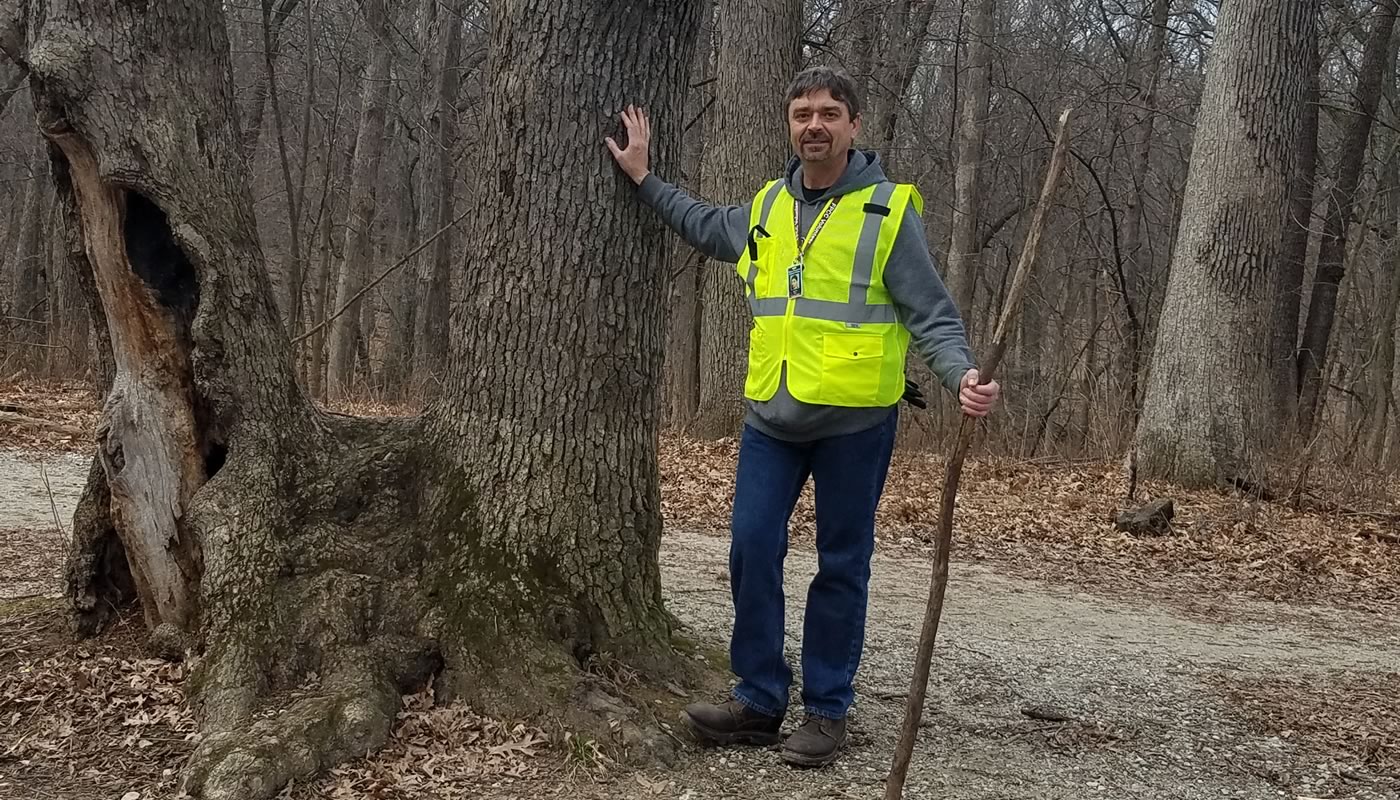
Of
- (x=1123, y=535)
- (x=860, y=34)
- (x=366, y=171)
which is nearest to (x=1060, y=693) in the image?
(x=1123, y=535)

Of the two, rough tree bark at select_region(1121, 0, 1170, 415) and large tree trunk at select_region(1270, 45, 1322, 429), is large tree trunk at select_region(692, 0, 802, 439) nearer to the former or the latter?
rough tree bark at select_region(1121, 0, 1170, 415)

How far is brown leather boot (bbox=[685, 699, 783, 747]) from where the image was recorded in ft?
11.4

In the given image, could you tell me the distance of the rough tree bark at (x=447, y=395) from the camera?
353cm

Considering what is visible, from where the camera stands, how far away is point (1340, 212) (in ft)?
47.1

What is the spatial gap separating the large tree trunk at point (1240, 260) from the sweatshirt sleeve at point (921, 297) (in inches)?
290

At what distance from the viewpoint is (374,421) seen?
412cm

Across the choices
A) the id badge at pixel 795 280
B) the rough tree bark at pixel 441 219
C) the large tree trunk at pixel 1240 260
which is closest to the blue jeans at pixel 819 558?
the id badge at pixel 795 280

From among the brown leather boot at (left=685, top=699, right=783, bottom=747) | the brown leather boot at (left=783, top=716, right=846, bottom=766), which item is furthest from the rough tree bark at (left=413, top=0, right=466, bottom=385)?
the brown leather boot at (left=783, top=716, right=846, bottom=766)

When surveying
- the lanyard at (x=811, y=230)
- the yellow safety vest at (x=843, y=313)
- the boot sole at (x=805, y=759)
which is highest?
the lanyard at (x=811, y=230)

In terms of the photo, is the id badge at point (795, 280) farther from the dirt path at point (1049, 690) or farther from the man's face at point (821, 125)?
the dirt path at point (1049, 690)

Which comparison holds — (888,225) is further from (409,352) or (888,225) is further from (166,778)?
(409,352)

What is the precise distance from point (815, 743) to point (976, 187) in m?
14.5

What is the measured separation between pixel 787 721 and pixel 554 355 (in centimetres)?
150

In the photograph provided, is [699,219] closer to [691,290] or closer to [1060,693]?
[1060,693]
